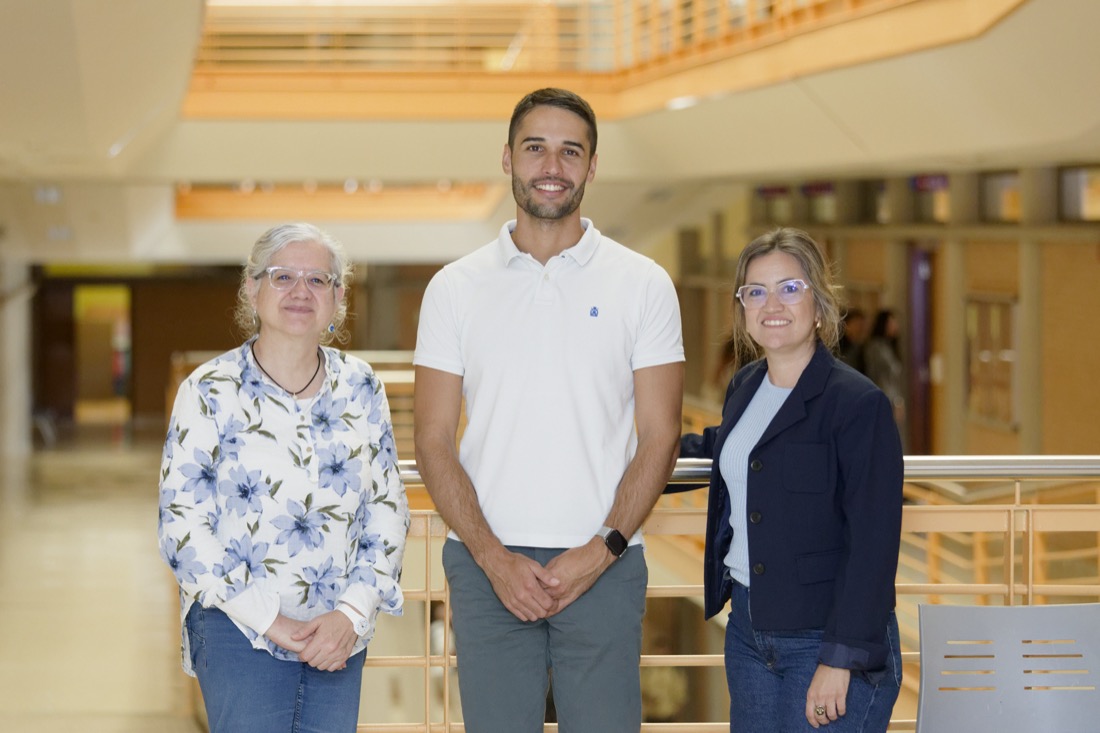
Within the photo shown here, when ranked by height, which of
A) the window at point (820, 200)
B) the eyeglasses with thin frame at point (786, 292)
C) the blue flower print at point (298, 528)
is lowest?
the blue flower print at point (298, 528)

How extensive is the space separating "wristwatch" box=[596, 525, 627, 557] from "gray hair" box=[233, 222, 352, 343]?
0.61 meters

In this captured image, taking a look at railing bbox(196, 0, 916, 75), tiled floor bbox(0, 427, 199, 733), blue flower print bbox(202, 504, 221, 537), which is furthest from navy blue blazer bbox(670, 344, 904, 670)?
railing bbox(196, 0, 916, 75)

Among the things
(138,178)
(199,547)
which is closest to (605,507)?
(199,547)

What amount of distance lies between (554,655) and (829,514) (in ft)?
1.85

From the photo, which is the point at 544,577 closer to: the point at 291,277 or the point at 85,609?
the point at 291,277

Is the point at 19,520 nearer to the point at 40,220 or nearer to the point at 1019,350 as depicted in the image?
the point at 40,220

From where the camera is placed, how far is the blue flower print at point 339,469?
7.25ft

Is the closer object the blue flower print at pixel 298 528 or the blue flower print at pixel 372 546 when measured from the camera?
the blue flower print at pixel 298 528

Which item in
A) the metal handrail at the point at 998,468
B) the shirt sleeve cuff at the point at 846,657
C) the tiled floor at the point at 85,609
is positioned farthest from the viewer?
the tiled floor at the point at 85,609

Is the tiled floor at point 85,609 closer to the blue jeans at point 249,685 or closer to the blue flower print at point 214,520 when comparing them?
the blue jeans at point 249,685

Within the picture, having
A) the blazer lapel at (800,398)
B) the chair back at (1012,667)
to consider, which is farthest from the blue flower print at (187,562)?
the chair back at (1012,667)

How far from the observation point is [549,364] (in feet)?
7.67

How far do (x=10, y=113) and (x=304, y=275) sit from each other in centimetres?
539

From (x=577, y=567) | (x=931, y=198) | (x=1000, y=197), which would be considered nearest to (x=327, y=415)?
(x=577, y=567)
